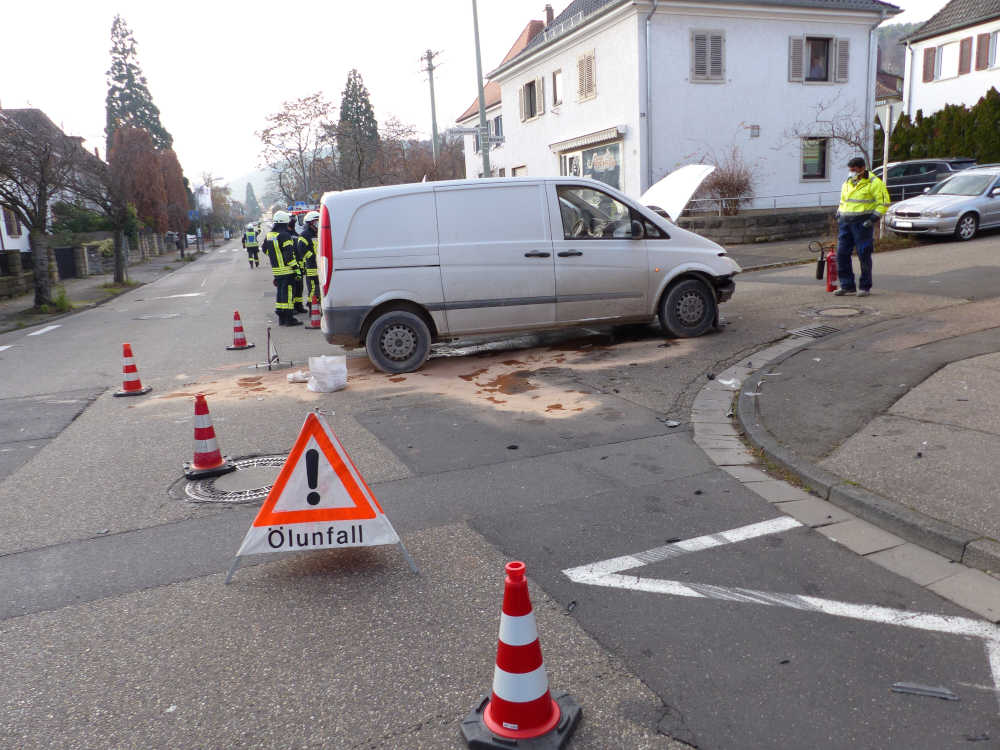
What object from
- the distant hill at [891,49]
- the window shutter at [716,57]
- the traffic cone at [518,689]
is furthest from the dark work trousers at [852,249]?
the distant hill at [891,49]

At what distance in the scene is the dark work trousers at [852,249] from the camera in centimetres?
1084

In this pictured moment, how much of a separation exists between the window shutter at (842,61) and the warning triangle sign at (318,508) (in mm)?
28803

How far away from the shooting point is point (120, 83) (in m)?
78.2

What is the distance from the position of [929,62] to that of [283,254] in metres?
39.6

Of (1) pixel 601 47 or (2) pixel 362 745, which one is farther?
(1) pixel 601 47

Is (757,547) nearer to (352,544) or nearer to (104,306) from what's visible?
(352,544)

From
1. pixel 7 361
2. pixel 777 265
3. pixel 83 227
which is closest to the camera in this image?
pixel 7 361

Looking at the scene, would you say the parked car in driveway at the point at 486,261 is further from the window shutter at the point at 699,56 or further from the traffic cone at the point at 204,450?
the window shutter at the point at 699,56

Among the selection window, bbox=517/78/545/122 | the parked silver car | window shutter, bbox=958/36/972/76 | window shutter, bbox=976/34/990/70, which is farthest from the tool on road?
window shutter, bbox=958/36/972/76

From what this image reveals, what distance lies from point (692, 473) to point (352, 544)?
2.53m

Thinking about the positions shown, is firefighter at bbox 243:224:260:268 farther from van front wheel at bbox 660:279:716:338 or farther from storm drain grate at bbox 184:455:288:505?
storm drain grate at bbox 184:455:288:505

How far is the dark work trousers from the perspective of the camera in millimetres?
10836

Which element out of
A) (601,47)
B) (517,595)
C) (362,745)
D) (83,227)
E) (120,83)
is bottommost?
(362,745)

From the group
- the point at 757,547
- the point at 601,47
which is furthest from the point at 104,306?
the point at 757,547
